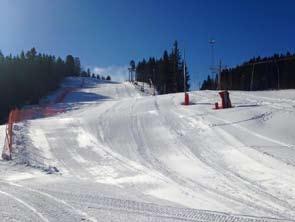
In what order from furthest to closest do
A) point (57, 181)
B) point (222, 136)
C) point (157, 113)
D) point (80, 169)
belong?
point (157, 113) < point (222, 136) < point (80, 169) < point (57, 181)

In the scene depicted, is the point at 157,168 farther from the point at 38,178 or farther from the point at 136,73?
the point at 136,73

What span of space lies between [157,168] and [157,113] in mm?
12061

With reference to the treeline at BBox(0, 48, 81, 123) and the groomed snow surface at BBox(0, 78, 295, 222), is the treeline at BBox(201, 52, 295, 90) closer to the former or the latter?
the treeline at BBox(0, 48, 81, 123)

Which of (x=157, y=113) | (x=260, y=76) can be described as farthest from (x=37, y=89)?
(x=157, y=113)

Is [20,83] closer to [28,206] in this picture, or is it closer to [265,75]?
[265,75]

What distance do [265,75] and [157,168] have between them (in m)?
57.7

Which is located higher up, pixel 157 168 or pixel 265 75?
pixel 265 75

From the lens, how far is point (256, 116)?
2052 centimetres

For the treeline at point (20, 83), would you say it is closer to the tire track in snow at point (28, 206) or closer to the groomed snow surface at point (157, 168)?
the groomed snow surface at point (157, 168)

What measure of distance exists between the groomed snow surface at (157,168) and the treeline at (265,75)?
31.9 m

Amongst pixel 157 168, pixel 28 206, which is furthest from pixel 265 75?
pixel 28 206

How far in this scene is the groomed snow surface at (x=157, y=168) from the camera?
7.93m

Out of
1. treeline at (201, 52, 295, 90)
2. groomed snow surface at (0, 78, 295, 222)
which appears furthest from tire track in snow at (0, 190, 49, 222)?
treeline at (201, 52, 295, 90)

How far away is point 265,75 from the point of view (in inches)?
2655
